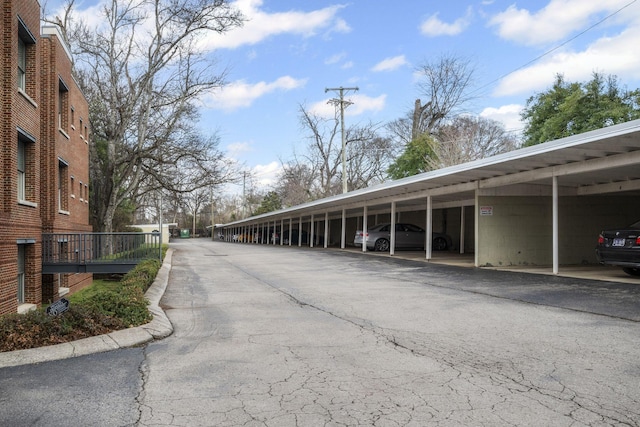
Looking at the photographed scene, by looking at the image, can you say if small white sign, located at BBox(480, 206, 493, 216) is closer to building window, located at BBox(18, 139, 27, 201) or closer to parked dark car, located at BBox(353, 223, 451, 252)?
parked dark car, located at BBox(353, 223, 451, 252)

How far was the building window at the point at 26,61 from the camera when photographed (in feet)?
46.8

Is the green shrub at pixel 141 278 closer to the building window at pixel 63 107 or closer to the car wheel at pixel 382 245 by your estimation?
the building window at pixel 63 107

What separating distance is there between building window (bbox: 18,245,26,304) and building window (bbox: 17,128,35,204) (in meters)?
1.42

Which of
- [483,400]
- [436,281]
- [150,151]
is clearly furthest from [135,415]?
[150,151]

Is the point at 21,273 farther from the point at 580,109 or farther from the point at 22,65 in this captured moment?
the point at 580,109

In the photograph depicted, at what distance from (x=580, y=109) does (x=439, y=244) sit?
11.4 m

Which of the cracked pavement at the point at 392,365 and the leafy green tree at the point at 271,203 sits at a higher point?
the leafy green tree at the point at 271,203

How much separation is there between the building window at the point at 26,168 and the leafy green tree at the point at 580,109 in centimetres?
2663

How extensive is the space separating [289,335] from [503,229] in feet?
38.8

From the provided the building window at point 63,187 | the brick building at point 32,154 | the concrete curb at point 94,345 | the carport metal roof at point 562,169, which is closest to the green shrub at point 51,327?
the concrete curb at point 94,345

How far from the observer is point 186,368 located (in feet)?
18.0

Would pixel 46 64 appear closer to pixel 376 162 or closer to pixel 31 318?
pixel 31 318

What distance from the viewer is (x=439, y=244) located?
28.5 m

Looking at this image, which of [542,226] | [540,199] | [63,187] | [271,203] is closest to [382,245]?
[542,226]
